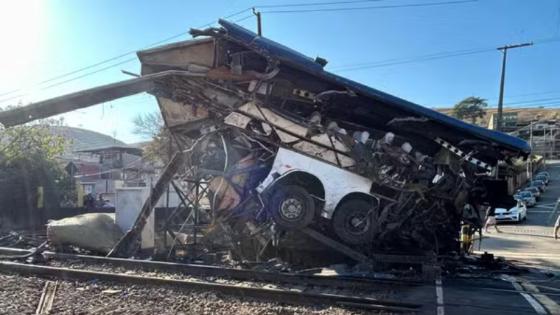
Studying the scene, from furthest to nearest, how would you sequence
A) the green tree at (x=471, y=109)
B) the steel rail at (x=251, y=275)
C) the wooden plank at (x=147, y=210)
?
the green tree at (x=471, y=109)
the wooden plank at (x=147, y=210)
the steel rail at (x=251, y=275)

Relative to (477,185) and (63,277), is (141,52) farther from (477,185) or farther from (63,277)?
(477,185)

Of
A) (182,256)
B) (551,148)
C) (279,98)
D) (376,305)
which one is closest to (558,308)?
(376,305)

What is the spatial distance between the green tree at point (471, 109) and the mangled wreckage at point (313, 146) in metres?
80.8

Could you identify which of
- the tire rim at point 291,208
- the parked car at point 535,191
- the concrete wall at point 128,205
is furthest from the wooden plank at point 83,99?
the parked car at point 535,191

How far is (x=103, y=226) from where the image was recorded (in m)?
12.0

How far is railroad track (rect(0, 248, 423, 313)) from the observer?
6.40 m

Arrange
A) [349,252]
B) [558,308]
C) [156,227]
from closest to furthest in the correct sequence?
[558,308], [349,252], [156,227]

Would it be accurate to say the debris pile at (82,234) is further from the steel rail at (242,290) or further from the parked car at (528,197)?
the parked car at (528,197)

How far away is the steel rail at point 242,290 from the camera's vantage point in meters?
6.17

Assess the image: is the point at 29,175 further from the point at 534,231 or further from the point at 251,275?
the point at 534,231

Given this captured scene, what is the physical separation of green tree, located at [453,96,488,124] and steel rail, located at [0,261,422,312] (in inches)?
3335

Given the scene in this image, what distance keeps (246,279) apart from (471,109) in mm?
85908

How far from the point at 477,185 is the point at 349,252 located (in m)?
3.19

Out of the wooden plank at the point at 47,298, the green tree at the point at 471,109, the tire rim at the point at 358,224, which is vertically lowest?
the wooden plank at the point at 47,298
